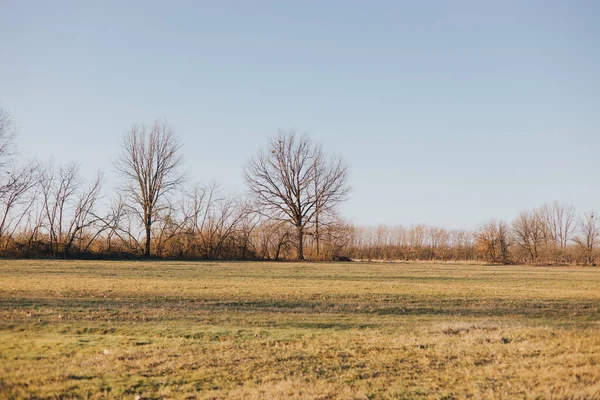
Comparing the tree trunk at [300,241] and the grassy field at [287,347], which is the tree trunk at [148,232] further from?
the grassy field at [287,347]

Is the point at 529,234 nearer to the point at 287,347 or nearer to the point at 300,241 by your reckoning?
the point at 300,241

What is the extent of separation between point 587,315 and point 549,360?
7.74 m

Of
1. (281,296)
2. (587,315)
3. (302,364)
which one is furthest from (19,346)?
(587,315)

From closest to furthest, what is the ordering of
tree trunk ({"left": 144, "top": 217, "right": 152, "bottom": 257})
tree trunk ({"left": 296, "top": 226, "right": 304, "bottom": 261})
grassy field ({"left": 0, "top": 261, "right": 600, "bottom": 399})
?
grassy field ({"left": 0, "top": 261, "right": 600, "bottom": 399}), tree trunk ({"left": 144, "top": 217, "right": 152, "bottom": 257}), tree trunk ({"left": 296, "top": 226, "right": 304, "bottom": 261})

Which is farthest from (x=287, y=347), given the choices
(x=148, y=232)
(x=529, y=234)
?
(x=529, y=234)

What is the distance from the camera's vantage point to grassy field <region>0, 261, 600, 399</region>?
6.29 meters

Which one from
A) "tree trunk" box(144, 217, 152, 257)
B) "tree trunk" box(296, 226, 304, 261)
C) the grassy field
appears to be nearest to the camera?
the grassy field

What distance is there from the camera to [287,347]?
877 centimetres

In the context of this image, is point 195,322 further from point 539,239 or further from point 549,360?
point 539,239

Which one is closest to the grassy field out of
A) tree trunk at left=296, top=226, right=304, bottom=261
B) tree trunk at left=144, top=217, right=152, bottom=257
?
tree trunk at left=144, top=217, right=152, bottom=257

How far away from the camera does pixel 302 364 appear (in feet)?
24.8

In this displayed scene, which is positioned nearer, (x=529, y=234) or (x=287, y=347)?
(x=287, y=347)

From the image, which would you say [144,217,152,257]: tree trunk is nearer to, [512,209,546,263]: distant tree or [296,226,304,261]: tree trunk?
[296,226,304,261]: tree trunk

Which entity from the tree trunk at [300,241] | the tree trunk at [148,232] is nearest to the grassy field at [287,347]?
the tree trunk at [148,232]
